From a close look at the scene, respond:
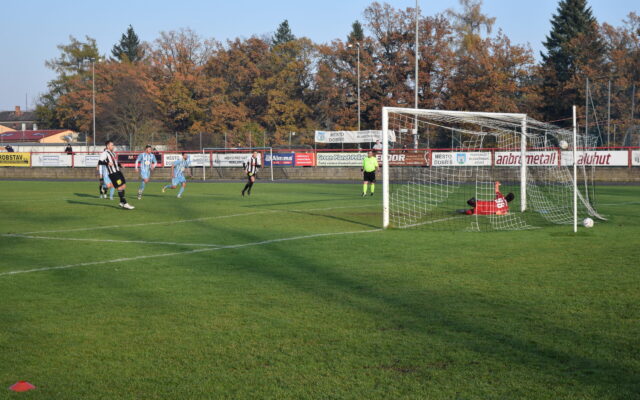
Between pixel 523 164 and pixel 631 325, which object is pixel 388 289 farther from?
pixel 523 164

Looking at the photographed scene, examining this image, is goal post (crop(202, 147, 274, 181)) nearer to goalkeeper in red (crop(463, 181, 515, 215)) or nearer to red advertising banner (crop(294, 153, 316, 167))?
red advertising banner (crop(294, 153, 316, 167))

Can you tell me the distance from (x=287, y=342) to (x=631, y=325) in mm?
3142

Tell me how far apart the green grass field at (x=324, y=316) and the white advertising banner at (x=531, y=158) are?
1229cm

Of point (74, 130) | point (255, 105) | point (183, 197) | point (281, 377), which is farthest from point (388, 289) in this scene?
point (74, 130)

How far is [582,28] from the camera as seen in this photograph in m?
63.6

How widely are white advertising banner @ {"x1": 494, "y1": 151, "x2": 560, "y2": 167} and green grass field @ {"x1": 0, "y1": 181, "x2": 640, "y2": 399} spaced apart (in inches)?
484

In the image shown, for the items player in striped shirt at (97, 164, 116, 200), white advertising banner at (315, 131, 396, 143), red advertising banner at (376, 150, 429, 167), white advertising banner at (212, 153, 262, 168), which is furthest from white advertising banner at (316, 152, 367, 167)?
player in striped shirt at (97, 164, 116, 200)

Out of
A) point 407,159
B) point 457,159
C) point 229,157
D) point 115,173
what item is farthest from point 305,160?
point 115,173

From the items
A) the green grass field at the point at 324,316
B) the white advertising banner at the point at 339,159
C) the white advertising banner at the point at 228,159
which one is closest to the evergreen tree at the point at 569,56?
the white advertising banner at the point at 339,159

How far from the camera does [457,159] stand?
3844 cm

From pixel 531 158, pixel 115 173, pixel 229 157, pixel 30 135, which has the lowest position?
pixel 115 173

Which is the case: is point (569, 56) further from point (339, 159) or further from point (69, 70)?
point (69, 70)

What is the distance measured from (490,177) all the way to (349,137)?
1639cm

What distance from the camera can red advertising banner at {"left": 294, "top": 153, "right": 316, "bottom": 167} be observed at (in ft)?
139
